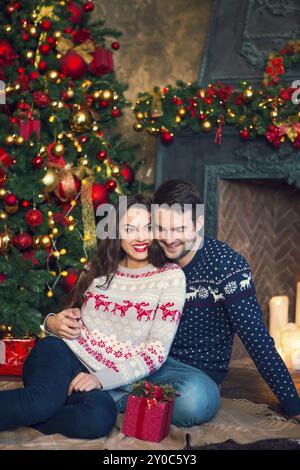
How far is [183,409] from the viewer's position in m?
2.57

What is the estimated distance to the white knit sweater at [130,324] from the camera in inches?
100

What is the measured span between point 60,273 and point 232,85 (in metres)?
1.45

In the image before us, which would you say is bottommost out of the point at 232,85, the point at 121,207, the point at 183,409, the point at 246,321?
the point at 183,409

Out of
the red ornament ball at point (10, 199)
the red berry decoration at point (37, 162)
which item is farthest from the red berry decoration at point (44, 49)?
the red ornament ball at point (10, 199)

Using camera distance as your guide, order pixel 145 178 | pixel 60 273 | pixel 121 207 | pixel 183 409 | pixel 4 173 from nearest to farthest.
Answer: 1. pixel 183 409
2. pixel 121 207
3. pixel 4 173
4. pixel 60 273
5. pixel 145 178

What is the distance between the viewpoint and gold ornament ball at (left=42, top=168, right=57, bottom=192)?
3.79 metres

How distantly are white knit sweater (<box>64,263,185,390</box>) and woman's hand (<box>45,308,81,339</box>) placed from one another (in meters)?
0.03

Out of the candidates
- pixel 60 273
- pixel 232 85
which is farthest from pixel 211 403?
pixel 232 85

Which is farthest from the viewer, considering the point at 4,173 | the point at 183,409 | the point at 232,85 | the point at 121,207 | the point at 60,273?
the point at 232,85

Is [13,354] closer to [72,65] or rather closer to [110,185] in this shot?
[110,185]

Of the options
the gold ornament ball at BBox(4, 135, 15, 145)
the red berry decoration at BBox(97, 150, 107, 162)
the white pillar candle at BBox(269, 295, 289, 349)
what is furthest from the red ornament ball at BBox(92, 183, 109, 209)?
the white pillar candle at BBox(269, 295, 289, 349)

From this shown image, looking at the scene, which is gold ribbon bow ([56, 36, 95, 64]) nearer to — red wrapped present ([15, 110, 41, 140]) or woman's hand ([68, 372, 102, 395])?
red wrapped present ([15, 110, 41, 140])

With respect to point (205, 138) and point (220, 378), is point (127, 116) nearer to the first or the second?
point (205, 138)

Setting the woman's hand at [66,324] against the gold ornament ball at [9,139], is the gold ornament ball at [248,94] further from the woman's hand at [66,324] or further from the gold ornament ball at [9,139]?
the woman's hand at [66,324]
